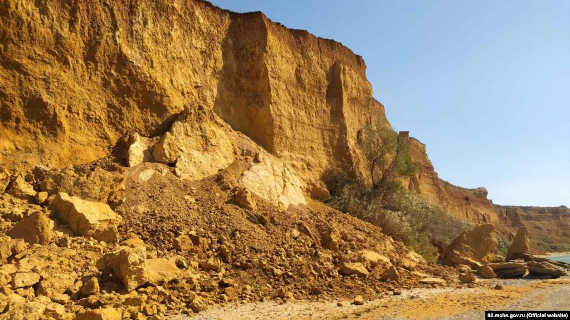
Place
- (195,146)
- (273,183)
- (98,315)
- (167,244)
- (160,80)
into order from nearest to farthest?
(98,315) → (167,244) → (195,146) → (160,80) → (273,183)

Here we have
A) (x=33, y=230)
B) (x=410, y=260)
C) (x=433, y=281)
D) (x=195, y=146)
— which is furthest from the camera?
(x=410, y=260)

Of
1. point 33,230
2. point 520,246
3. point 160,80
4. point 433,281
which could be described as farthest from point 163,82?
point 520,246

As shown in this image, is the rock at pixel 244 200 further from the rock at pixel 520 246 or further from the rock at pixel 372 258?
the rock at pixel 520 246

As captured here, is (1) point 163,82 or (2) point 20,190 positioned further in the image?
(1) point 163,82

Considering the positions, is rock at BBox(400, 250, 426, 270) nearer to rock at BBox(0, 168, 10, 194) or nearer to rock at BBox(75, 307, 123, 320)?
rock at BBox(75, 307, 123, 320)

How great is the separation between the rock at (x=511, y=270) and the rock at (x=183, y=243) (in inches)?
389

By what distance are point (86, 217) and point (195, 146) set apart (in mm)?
4273

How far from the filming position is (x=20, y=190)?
659 centimetres

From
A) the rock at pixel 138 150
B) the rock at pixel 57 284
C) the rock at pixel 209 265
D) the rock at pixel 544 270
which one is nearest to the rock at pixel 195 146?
the rock at pixel 138 150

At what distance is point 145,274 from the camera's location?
18.0 ft

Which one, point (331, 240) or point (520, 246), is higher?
point (520, 246)

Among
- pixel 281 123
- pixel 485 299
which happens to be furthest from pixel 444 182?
pixel 485 299

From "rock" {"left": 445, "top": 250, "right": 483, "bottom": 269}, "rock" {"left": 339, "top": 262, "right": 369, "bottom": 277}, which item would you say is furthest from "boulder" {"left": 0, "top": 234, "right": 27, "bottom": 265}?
"rock" {"left": 445, "top": 250, "right": 483, "bottom": 269}

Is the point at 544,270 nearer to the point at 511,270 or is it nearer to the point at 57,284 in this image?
the point at 511,270
